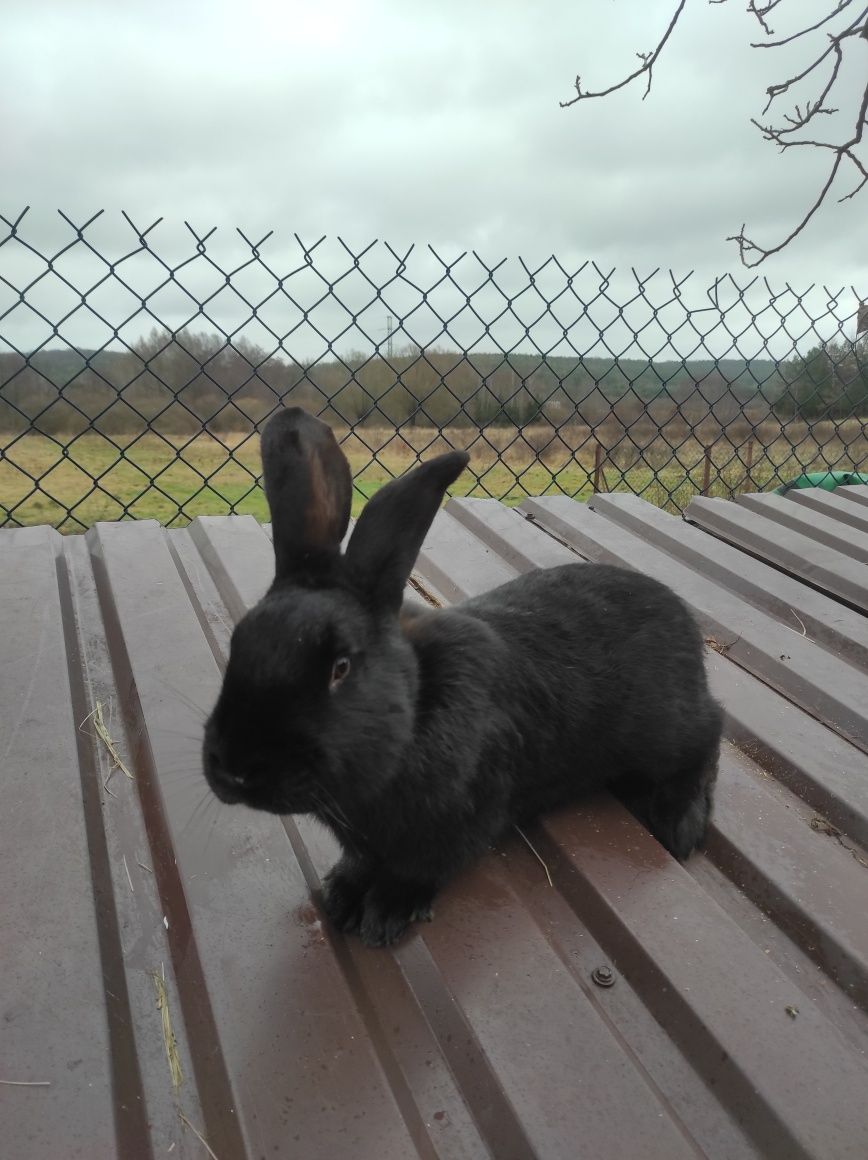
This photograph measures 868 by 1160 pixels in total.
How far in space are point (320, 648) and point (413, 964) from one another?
0.57 m

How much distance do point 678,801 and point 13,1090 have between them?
4.07 feet

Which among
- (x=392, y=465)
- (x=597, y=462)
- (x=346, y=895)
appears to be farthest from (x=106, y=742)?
(x=597, y=462)

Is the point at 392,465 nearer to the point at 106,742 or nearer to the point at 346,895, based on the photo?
the point at 106,742

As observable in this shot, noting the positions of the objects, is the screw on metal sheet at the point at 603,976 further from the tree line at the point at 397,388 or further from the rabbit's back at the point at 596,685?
the tree line at the point at 397,388

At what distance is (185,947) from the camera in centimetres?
146

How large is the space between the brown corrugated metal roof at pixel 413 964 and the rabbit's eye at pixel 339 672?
0.36 m

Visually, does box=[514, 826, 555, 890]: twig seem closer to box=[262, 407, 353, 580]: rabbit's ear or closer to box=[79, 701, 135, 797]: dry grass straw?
box=[262, 407, 353, 580]: rabbit's ear

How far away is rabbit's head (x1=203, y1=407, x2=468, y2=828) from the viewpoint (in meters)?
1.26

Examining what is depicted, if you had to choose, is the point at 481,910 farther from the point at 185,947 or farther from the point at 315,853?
the point at 185,947

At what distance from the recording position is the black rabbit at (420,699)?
1284 mm

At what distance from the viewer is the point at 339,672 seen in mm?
1339

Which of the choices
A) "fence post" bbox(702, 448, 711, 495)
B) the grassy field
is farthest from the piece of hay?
"fence post" bbox(702, 448, 711, 495)

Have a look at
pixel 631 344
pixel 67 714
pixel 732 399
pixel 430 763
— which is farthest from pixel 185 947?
pixel 732 399

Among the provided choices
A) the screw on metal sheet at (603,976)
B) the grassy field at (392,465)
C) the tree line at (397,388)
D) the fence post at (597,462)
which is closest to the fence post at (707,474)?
the grassy field at (392,465)
